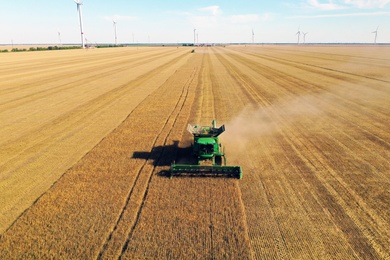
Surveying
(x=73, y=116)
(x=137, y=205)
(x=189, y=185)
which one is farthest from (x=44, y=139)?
(x=189, y=185)

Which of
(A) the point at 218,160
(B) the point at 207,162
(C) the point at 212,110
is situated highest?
(C) the point at 212,110

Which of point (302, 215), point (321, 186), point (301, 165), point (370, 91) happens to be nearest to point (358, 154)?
point (301, 165)

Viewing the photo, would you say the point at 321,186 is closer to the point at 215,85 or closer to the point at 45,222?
the point at 45,222

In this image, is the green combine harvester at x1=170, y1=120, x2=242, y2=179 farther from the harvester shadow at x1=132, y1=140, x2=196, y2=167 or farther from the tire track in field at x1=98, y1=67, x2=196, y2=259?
the tire track in field at x1=98, y1=67, x2=196, y2=259

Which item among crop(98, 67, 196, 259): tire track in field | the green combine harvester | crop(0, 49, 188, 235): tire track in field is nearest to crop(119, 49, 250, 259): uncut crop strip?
crop(98, 67, 196, 259): tire track in field

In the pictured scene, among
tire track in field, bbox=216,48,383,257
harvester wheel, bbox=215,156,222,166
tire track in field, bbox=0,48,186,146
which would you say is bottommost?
tire track in field, bbox=216,48,383,257

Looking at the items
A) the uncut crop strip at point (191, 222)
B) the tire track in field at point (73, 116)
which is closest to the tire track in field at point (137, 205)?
the uncut crop strip at point (191, 222)

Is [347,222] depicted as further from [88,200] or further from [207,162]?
[88,200]

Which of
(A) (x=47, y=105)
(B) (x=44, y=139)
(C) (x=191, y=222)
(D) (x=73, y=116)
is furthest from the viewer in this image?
(A) (x=47, y=105)
